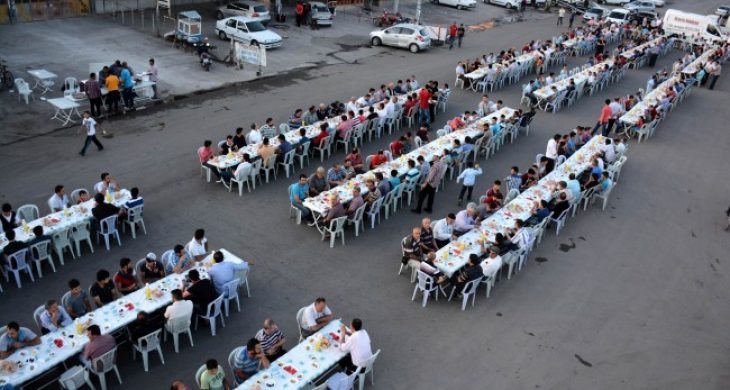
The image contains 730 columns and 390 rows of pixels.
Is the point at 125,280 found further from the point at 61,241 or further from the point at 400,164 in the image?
the point at 400,164

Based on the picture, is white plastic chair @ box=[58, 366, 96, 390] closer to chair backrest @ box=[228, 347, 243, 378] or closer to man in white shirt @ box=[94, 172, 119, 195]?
chair backrest @ box=[228, 347, 243, 378]

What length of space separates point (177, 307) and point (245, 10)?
24520 mm

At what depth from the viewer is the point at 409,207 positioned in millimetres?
14609

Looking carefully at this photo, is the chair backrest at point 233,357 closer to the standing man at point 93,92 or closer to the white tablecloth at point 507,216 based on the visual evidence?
the white tablecloth at point 507,216

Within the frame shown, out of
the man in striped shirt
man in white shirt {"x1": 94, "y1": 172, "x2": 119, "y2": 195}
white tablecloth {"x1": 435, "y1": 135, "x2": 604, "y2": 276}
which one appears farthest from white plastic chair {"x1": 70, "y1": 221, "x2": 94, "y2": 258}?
white tablecloth {"x1": 435, "y1": 135, "x2": 604, "y2": 276}

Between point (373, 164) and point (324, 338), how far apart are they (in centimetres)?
668

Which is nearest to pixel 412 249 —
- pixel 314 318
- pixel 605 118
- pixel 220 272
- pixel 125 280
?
pixel 314 318

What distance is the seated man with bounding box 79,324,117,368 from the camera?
26.6 feet

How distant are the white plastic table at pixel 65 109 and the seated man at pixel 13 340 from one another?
1056cm

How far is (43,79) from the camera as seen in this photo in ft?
62.6

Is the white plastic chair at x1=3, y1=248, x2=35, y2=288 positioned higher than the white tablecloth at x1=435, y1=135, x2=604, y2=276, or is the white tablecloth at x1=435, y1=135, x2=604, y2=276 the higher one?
the white tablecloth at x1=435, y1=135, x2=604, y2=276

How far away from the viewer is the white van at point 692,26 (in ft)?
115


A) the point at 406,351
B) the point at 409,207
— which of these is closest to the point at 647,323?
the point at 406,351

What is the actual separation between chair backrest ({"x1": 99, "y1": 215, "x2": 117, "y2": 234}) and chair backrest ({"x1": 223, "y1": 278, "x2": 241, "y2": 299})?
3.31 meters
